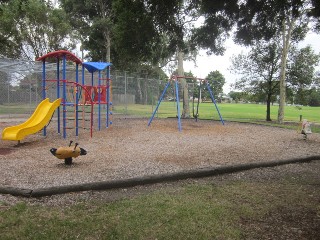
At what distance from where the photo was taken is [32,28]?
1154 inches

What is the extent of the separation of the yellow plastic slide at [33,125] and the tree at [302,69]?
53.1 ft

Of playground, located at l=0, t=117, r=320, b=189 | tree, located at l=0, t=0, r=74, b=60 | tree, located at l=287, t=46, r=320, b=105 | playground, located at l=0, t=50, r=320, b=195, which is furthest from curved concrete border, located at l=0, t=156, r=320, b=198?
tree, located at l=0, t=0, r=74, b=60

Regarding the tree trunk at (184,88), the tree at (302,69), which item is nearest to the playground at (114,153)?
the tree trunk at (184,88)

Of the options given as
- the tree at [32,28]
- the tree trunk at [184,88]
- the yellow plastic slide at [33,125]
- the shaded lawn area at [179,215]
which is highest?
the tree at [32,28]

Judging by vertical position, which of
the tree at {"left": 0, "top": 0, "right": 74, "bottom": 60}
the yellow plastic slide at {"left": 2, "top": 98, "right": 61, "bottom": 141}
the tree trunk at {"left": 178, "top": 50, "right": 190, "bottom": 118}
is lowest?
the yellow plastic slide at {"left": 2, "top": 98, "right": 61, "bottom": 141}

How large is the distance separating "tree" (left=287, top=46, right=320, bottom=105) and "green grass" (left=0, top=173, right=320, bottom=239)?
17005mm

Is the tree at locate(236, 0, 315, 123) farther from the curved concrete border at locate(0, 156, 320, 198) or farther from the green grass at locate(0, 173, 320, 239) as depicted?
the green grass at locate(0, 173, 320, 239)

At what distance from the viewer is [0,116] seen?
16.5 m

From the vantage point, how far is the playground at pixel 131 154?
5.36 meters

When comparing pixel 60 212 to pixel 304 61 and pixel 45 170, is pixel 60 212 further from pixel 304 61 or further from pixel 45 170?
pixel 304 61

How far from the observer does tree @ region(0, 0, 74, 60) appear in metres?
27.2

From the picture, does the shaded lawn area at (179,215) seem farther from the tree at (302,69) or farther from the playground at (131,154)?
the tree at (302,69)

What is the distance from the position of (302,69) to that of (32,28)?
944 inches

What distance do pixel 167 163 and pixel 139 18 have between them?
3.00m
